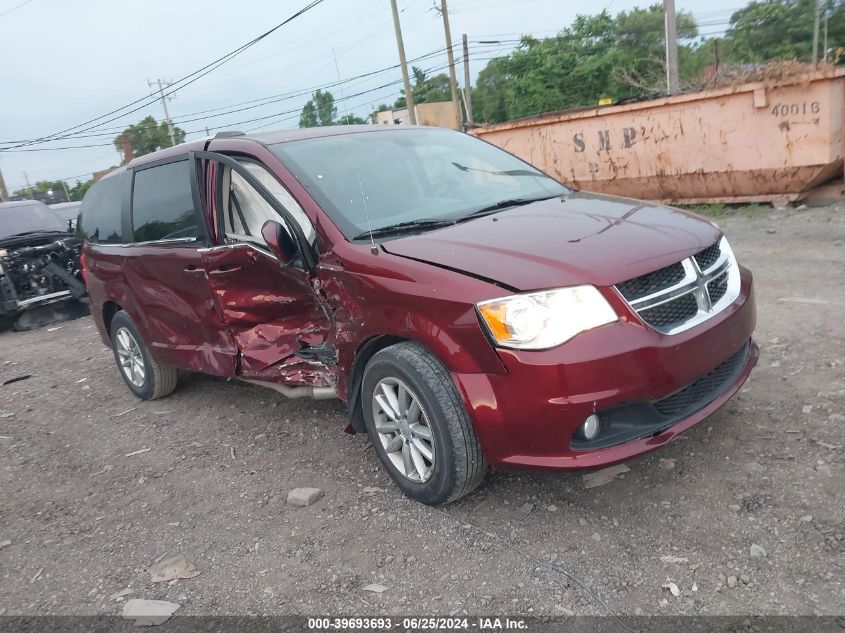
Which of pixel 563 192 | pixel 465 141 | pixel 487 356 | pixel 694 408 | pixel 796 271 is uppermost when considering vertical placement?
pixel 465 141

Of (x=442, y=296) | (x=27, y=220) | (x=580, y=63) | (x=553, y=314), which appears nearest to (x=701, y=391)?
(x=553, y=314)

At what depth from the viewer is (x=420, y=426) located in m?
2.91

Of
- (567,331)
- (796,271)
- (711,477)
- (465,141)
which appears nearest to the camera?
(567,331)

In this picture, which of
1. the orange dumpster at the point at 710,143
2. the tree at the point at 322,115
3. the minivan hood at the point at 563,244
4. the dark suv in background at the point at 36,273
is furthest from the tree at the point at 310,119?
the orange dumpster at the point at 710,143

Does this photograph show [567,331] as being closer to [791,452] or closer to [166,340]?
[791,452]

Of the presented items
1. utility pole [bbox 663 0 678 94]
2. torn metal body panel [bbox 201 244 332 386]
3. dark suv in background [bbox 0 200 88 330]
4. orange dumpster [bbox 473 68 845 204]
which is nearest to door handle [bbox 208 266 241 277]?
torn metal body panel [bbox 201 244 332 386]

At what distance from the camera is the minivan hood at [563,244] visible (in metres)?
2.55

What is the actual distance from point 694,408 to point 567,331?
0.72 m

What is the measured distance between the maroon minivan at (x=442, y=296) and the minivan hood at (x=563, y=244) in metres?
0.01

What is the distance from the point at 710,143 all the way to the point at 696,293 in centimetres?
782

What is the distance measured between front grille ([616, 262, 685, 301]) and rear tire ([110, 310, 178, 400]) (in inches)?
146

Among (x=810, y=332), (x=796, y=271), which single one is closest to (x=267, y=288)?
(x=810, y=332)

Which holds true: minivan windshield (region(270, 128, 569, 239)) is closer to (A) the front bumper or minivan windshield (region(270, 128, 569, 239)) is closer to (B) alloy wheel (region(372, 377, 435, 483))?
(B) alloy wheel (region(372, 377, 435, 483))

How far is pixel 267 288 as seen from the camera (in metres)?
4.03
